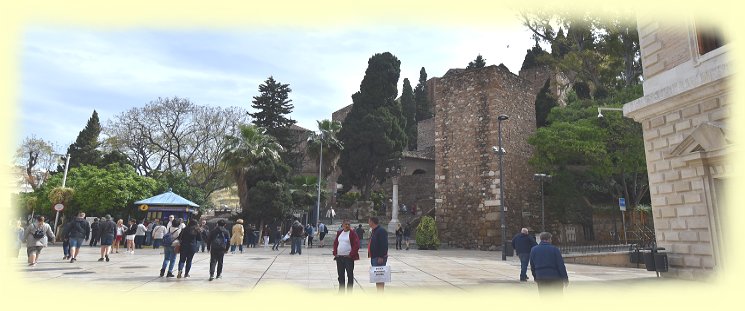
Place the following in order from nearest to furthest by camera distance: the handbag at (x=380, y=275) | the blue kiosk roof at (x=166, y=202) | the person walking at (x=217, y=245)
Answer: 1. the handbag at (x=380, y=275)
2. the person walking at (x=217, y=245)
3. the blue kiosk roof at (x=166, y=202)

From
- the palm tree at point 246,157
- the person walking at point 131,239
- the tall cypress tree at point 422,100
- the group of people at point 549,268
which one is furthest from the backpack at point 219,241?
the tall cypress tree at point 422,100

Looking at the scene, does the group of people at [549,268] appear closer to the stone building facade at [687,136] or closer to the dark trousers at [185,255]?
the stone building facade at [687,136]

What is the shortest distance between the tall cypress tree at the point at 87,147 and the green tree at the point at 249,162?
1803 cm

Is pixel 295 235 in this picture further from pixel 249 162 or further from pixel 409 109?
pixel 409 109

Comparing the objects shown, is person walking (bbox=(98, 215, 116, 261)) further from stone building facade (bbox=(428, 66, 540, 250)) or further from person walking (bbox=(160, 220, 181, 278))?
stone building facade (bbox=(428, 66, 540, 250))

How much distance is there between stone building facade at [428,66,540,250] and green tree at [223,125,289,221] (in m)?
10.0

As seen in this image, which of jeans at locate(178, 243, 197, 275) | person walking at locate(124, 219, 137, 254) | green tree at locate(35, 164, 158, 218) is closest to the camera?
jeans at locate(178, 243, 197, 275)

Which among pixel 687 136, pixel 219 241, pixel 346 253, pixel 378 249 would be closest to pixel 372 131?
pixel 219 241

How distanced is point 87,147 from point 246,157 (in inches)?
982

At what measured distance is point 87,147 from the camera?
40.7 m

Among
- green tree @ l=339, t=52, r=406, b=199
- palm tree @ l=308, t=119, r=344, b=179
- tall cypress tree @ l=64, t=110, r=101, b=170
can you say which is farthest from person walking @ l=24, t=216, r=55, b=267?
tall cypress tree @ l=64, t=110, r=101, b=170

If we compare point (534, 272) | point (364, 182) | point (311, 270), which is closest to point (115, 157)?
point (364, 182)

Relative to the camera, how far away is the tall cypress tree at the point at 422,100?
56375 millimetres

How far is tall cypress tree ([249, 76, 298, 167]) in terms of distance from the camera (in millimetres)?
41188
